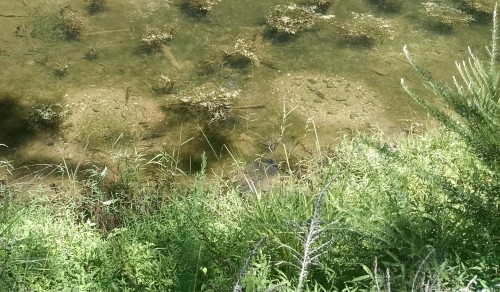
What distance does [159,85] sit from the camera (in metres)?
4.78

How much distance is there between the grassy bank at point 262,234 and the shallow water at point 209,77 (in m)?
0.64

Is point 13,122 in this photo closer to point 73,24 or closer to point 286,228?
point 73,24

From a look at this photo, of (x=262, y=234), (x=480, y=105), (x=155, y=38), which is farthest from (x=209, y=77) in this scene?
(x=480, y=105)

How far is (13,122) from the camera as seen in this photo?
430 cm

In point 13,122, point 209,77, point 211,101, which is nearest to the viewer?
point 13,122

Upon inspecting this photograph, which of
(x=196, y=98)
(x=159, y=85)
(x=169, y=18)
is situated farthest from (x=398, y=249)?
(x=169, y=18)

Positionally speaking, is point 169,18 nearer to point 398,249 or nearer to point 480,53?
point 480,53

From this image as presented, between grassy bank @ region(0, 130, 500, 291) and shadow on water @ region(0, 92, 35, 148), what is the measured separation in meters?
0.54

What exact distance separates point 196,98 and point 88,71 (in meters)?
1.10

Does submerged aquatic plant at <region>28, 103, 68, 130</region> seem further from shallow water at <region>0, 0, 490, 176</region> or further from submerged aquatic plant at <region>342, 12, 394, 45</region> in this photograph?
submerged aquatic plant at <region>342, 12, 394, 45</region>

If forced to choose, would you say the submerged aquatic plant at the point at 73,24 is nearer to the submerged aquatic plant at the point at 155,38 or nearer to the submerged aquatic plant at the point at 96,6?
the submerged aquatic plant at the point at 96,6

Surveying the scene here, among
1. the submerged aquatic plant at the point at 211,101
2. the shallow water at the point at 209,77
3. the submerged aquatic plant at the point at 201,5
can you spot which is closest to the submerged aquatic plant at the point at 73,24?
the shallow water at the point at 209,77

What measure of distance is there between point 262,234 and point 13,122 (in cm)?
264

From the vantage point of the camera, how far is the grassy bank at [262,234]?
2.40 metres
